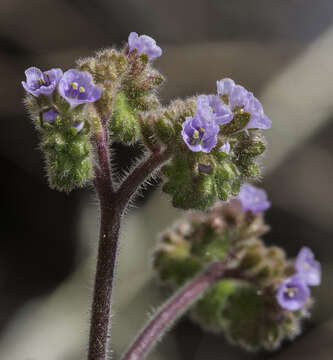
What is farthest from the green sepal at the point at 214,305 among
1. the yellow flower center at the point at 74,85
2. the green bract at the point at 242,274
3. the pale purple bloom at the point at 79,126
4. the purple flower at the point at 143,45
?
the yellow flower center at the point at 74,85

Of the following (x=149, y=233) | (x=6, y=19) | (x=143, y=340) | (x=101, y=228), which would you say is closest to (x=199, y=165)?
(x=101, y=228)

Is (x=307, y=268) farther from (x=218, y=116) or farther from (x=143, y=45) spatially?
(x=143, y=45)

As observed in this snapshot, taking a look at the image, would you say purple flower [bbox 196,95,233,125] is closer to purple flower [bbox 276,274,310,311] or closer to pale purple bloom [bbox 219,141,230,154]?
pale purple bloom [bbox 219,141,230,154]

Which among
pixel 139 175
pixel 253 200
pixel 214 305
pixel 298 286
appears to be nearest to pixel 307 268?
pixel 298 286

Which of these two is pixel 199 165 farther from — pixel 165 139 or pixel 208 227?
pixel 208 227

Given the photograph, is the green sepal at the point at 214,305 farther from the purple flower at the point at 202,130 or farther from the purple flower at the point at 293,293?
the purple flower at the point at 202,130

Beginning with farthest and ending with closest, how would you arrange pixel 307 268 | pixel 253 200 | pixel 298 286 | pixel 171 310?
pixel 253 200 < pixel 307 268 < pixel 298 286 < pixel 171 310

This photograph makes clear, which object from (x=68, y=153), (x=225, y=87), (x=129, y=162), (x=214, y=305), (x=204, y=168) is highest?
(x=129, y=162)
